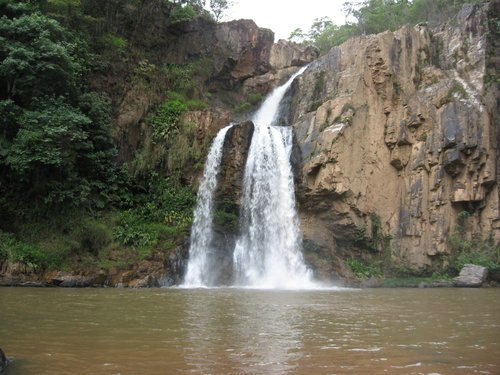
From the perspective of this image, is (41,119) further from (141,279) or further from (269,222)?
(269,222)

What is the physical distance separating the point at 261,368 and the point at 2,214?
18175 mm

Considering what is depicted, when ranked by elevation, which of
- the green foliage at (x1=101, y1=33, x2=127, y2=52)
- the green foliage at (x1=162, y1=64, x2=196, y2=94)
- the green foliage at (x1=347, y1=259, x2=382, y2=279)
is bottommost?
the green foliage at (x1=347, y1=259, x2=382, y2=279)

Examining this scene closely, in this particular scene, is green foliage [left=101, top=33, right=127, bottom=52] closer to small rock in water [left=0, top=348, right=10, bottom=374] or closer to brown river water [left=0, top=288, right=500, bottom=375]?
brown river water [left=0, top=288, right=500, bottom=375]

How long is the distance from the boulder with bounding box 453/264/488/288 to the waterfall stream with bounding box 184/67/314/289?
648 centimetres

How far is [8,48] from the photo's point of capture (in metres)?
19.6

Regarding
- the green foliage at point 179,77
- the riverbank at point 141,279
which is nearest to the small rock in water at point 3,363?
the riverbank at point 141,279

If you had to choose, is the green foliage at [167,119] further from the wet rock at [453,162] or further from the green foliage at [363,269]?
the wet rock at [453,162]

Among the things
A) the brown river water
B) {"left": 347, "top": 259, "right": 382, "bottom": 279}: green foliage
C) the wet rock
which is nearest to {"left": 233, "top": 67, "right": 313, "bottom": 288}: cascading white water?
{"left": 347, "top": 259, "right": 382, "bottom": 279}: green foliage

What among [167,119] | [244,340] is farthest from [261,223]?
[244,340]

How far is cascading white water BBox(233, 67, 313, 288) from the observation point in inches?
842

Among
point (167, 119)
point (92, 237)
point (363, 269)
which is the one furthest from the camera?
point (167, 119)

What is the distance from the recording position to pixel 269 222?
73.6 ft

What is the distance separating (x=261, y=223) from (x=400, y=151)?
8.20 metres

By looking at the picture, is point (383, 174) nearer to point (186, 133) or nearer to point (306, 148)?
point (306, 148)
